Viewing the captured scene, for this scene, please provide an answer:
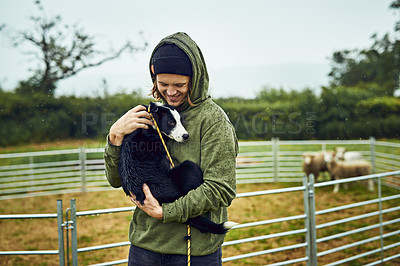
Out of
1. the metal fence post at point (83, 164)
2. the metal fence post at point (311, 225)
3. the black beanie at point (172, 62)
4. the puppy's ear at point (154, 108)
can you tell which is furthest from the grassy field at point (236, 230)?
the black beanie at point (172, 62)

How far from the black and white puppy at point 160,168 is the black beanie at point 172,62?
23cm

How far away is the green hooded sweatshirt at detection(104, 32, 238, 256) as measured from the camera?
122 centimetres

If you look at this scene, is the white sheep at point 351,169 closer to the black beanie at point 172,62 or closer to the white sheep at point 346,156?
the white sheep at point 346,156

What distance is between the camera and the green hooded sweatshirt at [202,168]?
122 centimetres

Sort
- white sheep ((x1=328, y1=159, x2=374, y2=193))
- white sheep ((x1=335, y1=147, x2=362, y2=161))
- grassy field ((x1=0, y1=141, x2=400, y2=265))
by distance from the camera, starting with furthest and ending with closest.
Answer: white sheep ((x1=335, y1=147, x2=362, y2=161)) < white sheep ((x1=328, y1=159, x2=374, y2=193)) < grassy field ((x1=0, y1=141, x2=400, y2=265))

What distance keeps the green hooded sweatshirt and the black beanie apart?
0.08 ft

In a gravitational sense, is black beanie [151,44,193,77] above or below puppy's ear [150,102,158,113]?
above

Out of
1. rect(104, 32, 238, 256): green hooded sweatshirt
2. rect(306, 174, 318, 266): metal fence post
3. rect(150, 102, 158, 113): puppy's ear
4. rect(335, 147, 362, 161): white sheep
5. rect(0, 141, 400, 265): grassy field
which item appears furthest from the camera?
rect(335, 147, 362, 161): white sheep

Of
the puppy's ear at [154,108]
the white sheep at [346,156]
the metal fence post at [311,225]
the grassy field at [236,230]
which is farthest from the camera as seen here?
the white sheep at [346,156]

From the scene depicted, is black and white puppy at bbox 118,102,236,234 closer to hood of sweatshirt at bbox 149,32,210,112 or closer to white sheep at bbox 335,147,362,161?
hood of sweatshirt at bbox 149,32,210,112

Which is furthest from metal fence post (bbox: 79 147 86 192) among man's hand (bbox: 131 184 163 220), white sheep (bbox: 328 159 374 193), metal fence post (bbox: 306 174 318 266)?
man's hand (bbox: 131 184 163 220)

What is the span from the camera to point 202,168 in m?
1.29

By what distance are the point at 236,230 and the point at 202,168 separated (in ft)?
13.2

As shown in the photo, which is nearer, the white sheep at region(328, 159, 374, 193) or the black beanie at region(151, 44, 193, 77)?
the black beanie at region(151, 44, 193, 77)
